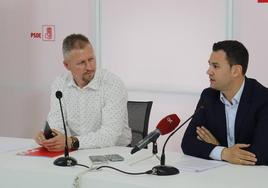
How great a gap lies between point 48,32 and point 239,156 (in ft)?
10.2

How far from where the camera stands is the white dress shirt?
258cm

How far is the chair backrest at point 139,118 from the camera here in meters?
2.95

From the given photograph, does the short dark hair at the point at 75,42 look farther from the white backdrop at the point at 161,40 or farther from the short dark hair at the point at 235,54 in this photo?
the white backdrop at the point at 161,40

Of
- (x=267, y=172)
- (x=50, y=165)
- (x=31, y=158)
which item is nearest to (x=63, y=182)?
(x=50, y=165)

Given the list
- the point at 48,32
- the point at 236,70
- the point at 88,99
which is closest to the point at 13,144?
the point at 88,99

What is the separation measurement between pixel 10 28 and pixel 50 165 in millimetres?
3112

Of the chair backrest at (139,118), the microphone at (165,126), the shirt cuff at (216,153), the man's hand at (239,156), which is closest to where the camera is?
the microphone at (165,126)

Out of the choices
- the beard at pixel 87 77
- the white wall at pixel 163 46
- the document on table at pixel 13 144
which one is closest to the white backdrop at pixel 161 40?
the white wall at pixel 163 46

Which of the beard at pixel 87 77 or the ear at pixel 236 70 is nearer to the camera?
the ear at pixel 236 70

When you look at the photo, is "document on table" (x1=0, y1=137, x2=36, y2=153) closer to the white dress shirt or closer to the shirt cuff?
the white dress shirt

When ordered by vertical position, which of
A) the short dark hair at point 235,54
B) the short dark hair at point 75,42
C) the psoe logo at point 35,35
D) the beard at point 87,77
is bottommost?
the beard at point 87,77

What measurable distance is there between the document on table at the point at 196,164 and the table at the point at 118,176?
4cm

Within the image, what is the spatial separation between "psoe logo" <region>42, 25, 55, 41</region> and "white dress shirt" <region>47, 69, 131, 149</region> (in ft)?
6.13

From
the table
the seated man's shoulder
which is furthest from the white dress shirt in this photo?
the seated man's shoulder
